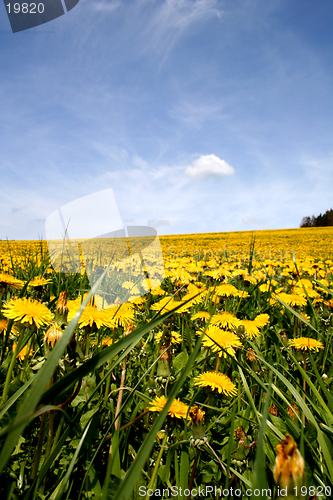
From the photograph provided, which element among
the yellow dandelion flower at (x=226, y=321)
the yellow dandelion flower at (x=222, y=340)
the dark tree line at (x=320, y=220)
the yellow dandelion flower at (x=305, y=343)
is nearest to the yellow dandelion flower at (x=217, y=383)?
the yellow dandelion flower at (x=222, y=340)

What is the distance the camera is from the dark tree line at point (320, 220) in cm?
5447

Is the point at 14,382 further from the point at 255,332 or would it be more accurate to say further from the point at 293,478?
the point at 255,332

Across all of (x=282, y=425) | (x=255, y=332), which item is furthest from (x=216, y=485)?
(x=255, y=332)

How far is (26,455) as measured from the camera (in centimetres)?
93

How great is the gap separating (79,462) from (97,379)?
405 mm

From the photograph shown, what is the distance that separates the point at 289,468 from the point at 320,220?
65.8 metres

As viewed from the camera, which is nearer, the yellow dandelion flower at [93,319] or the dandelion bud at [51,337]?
the dandelion bud at [51,337]

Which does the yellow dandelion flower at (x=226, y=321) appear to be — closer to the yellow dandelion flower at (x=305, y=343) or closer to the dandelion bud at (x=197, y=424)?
the yellow dandelion flower at (x=305, y=343)

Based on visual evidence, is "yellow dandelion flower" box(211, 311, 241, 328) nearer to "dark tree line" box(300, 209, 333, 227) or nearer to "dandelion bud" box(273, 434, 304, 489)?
"dandelion bud" box(273, 434, 304, 489)

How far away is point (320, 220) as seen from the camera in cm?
5622

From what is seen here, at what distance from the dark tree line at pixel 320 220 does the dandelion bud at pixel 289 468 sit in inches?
2518

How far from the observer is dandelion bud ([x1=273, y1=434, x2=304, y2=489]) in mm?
354

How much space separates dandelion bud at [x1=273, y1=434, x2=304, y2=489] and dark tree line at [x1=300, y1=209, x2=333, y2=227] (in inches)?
2518

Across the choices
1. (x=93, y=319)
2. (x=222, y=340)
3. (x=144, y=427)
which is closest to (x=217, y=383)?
(x=222, y=340)
